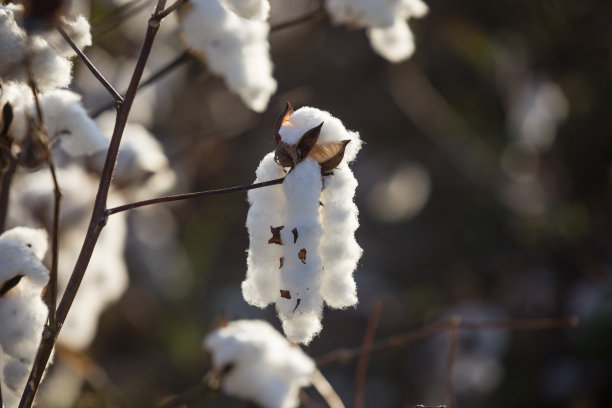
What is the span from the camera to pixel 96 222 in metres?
0.63

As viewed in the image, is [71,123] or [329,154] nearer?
[329,154]

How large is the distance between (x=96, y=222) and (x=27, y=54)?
0.57 feet

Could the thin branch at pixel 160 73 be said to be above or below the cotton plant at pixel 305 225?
above

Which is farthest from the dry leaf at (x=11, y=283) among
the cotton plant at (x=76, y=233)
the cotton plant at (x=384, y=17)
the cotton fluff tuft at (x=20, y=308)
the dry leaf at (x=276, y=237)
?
the cotton plant at (x=384, y=17)

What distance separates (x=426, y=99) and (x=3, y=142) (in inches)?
91.6

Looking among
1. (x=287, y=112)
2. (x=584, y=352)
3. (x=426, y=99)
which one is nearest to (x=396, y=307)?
(x=584, y=352)

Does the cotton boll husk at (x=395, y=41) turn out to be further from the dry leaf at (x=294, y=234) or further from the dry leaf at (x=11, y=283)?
the dry leaf at (x=11, y=283)

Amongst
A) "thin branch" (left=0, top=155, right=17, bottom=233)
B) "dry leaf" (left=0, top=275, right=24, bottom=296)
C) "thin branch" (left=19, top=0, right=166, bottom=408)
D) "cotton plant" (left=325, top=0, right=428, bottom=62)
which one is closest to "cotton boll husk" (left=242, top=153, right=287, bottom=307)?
"thin branch" (left=19, top=0, right=166, bottom=408)

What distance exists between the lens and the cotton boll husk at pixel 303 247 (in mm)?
606

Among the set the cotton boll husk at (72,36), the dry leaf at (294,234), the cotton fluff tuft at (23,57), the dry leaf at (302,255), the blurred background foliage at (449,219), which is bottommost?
the dry leaf at (302,255)

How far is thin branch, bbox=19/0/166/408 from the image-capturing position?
0.61 metres

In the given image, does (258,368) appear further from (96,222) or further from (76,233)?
(76,233)

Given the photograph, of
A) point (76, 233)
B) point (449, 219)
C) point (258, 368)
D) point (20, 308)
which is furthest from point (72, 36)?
point (449, 219)

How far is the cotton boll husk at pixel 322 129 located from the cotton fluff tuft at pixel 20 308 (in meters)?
0.30
